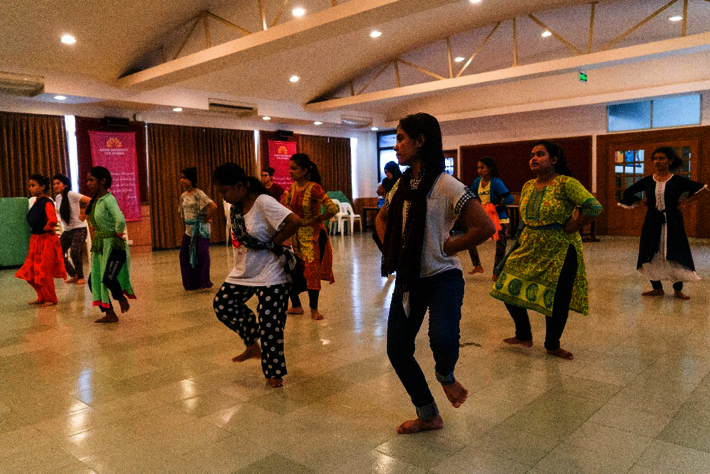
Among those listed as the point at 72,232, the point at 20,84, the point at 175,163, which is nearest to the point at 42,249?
the point at 72,232

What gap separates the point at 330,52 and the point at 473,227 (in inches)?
354

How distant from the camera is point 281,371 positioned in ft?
10.3

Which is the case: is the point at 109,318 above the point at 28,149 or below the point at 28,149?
below

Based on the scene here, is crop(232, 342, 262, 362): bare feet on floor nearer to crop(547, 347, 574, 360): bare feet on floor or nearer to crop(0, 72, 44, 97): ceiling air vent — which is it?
crop(547, 347, 574, 360): bare feet on floor

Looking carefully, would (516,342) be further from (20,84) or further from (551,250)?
(20,84)

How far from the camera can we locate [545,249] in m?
3.46

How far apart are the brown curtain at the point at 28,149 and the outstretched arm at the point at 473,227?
31.3 feet

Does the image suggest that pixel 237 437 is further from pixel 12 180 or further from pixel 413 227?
pixel 12 180

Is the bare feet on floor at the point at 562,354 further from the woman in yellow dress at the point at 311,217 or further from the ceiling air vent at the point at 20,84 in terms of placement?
the ceiling air vent at the point at 20,84

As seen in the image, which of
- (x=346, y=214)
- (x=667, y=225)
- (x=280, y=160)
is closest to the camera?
(x=667, y=225)

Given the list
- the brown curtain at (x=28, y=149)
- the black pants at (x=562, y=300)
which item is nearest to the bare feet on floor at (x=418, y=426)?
the black pants at (x=562, y=300)

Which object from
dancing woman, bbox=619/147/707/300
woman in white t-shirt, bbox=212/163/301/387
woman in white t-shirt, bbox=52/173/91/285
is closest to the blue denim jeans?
woman in white t-shirt, bbox=212/163/301/387

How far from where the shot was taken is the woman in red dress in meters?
5.66

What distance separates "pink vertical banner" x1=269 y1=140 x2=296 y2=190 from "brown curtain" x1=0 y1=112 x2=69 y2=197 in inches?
181
